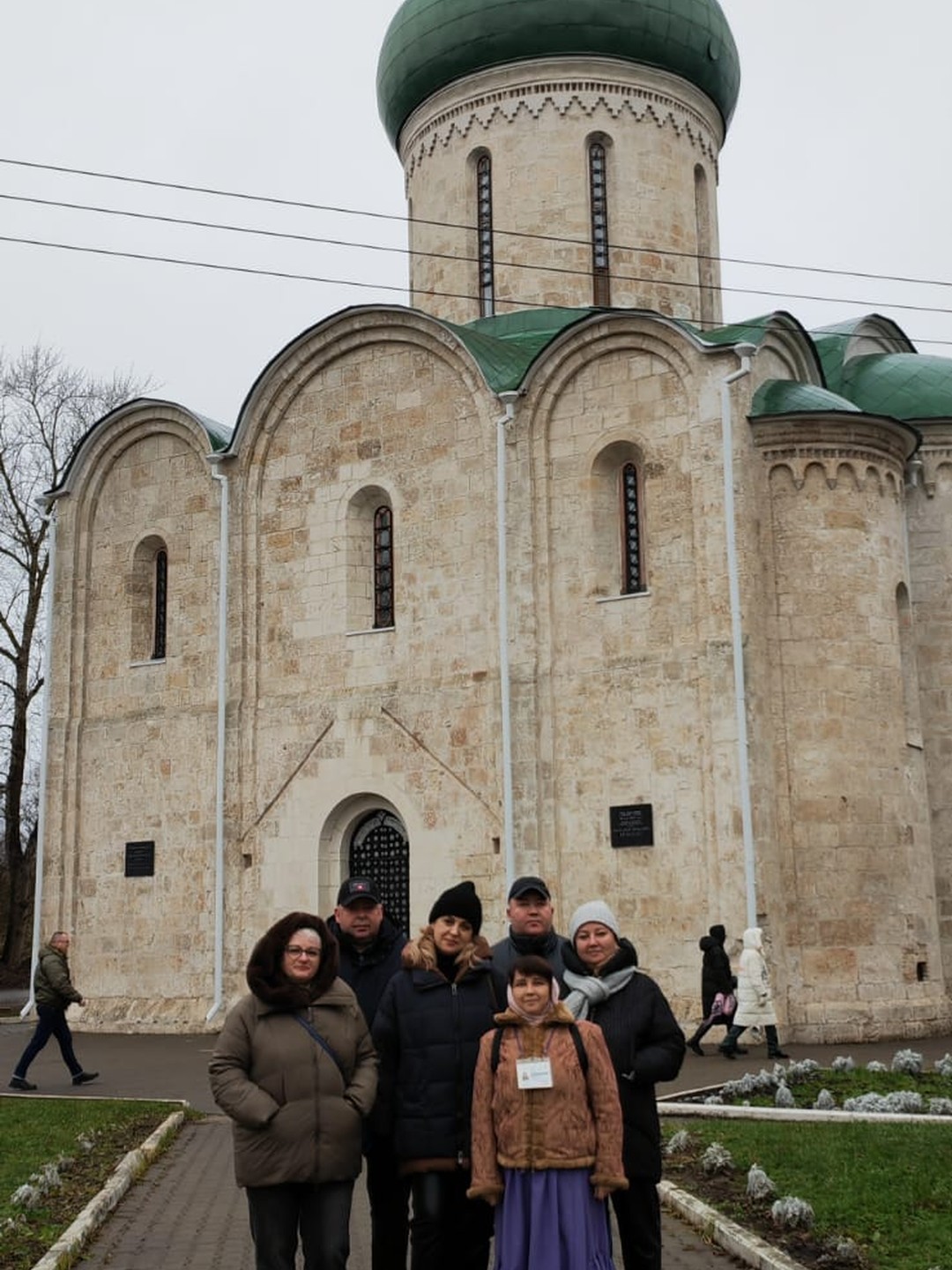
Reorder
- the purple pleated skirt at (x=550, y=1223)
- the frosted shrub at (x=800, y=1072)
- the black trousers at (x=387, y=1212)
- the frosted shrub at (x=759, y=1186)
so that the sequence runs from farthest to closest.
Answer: the frosted shrub at (x=800, y=1072) < the frosted shrub at (x=759, y=1186) < the black trousers at (x=387, y=1212) < the purple pleated skirt at (x=550, y=1223)

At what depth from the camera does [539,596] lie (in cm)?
1666

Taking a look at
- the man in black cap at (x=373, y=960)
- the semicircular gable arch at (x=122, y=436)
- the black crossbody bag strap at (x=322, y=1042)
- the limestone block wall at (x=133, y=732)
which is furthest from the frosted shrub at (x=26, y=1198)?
the semicircular gable arch at (x=122, y=436)

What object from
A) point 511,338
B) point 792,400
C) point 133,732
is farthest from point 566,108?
point 133,732

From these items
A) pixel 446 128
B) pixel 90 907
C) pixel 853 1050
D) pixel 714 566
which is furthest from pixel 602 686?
pixel 446 128

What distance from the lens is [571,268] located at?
64.2 feet

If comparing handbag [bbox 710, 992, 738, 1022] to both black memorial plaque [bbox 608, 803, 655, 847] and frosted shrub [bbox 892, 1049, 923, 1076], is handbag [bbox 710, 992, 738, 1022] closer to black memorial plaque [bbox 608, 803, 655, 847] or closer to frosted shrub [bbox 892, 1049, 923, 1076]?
black memorial plaque [bbox 608, 803, 655, 847]

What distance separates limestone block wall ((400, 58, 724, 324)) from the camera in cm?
1970

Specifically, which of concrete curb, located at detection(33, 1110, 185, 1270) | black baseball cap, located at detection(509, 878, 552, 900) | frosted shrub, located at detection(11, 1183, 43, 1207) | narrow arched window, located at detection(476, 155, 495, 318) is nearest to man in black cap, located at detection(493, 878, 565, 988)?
black baseball cap, located at detection(509, 878, 552, 900)

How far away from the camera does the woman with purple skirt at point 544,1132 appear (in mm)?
4738

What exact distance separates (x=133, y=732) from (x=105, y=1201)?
12.3 m

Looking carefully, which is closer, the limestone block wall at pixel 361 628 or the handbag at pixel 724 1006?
the handbag at pixel 724 1006

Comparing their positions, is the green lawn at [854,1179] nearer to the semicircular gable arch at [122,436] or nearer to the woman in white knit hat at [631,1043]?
the woman in white knit hat at [631,1043]

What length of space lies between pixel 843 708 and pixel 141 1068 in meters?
7.98

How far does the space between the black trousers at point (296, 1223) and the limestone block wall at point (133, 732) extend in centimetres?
1309
